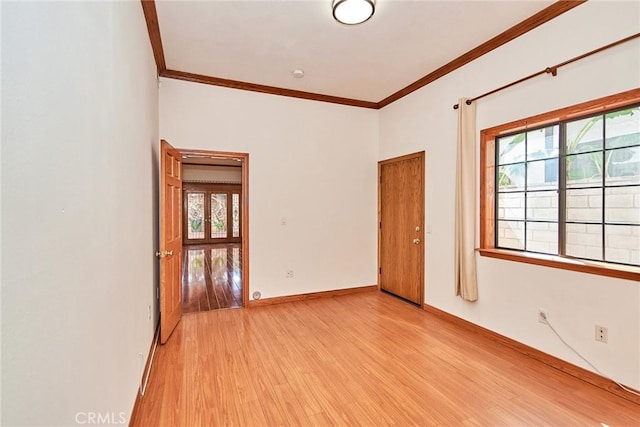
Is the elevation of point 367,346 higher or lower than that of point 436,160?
lower

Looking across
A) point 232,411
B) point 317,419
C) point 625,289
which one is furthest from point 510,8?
point 232,411

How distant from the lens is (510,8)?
98.3 inches

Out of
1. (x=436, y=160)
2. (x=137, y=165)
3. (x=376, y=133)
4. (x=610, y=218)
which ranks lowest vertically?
(x=610, y=218)

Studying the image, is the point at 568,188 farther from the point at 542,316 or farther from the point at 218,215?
the point at 218,215

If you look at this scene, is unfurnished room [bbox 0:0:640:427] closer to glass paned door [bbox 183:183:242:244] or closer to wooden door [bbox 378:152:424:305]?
wooden door [bbox 378:152:424:305]

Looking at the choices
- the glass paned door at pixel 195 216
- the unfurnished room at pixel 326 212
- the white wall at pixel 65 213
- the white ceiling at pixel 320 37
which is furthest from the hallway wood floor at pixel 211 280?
the white ceiling at pixel 320 37

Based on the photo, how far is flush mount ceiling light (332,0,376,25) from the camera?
2.35 metres

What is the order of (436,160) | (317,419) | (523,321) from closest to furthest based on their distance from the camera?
(317,419) → (523,321) → (436,160)

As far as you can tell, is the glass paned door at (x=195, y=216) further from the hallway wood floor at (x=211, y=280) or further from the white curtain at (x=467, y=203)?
the white curtain at (x=467, y=203)

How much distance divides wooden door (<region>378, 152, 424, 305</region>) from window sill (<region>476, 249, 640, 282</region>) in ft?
3.60

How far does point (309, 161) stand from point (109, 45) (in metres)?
3.06

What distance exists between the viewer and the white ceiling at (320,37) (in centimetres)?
251

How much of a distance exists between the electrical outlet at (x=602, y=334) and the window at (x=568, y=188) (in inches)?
16.9

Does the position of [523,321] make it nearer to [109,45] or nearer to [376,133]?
[376,133]
